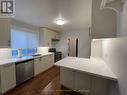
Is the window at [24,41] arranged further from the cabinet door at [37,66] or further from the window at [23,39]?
the cabinet door at [37,66]

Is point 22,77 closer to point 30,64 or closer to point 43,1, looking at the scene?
point 30,64

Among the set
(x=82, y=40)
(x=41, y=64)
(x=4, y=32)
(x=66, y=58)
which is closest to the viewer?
(x=4, y=32)

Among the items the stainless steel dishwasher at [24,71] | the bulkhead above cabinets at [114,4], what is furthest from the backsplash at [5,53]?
the bulkhead above cabinets at [114,4]

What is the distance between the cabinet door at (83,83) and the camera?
215 centimetres

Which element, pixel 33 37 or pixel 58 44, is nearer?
pixel 33 37

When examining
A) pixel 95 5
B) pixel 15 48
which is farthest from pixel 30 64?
pixel 95 5

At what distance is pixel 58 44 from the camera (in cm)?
659

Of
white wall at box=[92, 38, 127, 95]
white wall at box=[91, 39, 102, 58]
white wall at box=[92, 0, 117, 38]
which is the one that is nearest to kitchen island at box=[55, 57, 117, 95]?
white wall at box=[92, 38, 127, 95]

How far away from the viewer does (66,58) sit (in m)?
3.38

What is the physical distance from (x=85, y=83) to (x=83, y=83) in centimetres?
6

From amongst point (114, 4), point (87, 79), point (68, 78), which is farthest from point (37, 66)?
point (114, 4)

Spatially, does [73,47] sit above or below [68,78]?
above

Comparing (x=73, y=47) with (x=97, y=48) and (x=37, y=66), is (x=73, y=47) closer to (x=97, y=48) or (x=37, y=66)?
(x=97, y=48)

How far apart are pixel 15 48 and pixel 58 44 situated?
11.2ft
